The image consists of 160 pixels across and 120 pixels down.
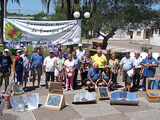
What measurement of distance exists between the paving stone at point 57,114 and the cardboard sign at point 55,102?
13 cm

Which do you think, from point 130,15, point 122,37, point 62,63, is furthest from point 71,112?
point 122,37

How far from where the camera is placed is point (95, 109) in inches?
240

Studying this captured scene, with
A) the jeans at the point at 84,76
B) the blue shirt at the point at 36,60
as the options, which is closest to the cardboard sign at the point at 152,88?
the jeans at the point at 84,76

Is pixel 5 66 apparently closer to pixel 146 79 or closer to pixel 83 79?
pixel 83 79

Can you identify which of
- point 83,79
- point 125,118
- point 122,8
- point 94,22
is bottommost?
point 125,118

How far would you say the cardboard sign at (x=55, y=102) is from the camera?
19.4ft

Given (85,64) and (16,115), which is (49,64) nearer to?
(85,64)

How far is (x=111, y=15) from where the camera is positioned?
48.8ft

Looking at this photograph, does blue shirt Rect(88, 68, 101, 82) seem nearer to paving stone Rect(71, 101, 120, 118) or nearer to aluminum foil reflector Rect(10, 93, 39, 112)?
paving stone Rect(71, 101, 120, 118)

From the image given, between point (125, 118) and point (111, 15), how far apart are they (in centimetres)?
1062

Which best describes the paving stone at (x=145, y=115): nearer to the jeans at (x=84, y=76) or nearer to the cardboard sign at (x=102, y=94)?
the cardboard sign at (x=102, y=94)

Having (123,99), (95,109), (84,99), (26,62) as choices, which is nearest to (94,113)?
(95,109)

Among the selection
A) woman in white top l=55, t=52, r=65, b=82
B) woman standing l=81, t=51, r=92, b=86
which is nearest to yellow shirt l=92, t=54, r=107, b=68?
woman standing l=81, t=51, r=92, b=86

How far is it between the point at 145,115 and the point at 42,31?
5.66 meters
